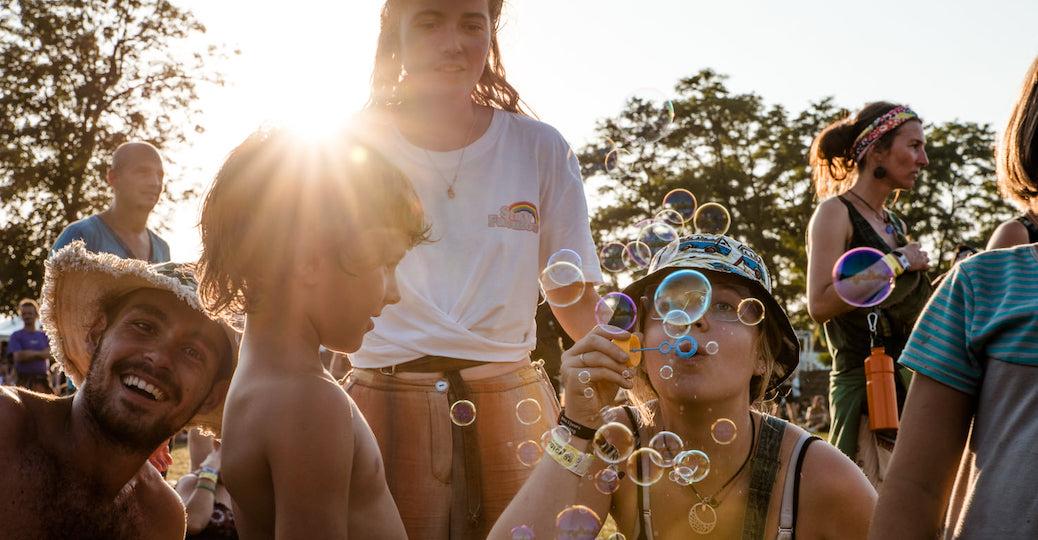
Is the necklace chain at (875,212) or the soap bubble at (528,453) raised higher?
the necklace chain at (875,212)

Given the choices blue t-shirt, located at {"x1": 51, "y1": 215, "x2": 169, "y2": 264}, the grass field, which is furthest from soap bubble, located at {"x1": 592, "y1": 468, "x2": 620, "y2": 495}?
the grass field

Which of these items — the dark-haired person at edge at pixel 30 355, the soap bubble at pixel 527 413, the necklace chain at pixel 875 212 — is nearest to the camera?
the soap bubble at pixel 527 413

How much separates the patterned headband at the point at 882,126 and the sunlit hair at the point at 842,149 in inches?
0.6

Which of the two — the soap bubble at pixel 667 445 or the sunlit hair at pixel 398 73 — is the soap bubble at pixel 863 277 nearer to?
the sunlit hair at pixel 398 73

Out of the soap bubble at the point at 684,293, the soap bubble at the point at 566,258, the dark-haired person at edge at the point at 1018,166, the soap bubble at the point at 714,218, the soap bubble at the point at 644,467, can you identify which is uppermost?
the soap bubble at the point at 714,218

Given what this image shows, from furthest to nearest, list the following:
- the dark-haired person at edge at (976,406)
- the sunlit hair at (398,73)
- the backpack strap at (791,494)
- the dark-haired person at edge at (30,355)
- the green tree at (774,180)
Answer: the green tree at (774,180), the dark-haired person at edge at (30,355), the sunlit hair at (398,73), the backpack strap at (791,494), the dark-haired person at edge at (976,406)

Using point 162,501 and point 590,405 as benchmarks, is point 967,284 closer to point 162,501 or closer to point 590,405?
point 590,405

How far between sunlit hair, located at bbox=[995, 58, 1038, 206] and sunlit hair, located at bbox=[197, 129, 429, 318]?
1.29m

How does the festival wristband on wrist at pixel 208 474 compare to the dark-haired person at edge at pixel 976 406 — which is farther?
the festival wristband on wrist at pixel 208 474

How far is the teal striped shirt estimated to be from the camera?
6.27 feet

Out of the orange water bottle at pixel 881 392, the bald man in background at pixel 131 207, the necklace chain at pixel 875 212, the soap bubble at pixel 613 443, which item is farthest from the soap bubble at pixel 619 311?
the bald man in background at pixel 131 207

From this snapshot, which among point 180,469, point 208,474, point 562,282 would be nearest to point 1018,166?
point 562,282

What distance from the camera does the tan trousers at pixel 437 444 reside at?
9.62 feet

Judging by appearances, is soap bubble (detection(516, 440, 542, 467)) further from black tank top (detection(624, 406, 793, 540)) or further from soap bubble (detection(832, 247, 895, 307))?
soap bubble (detection(832, 247, 895, 307))
